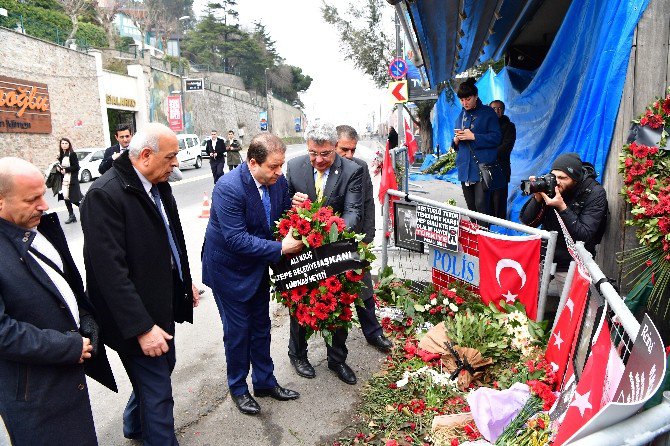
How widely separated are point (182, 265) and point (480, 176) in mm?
4177

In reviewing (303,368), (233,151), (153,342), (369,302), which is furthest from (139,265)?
(233,151)

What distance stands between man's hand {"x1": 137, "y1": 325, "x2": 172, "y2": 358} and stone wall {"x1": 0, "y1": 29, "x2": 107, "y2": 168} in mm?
21768

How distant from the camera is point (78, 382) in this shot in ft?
7.41

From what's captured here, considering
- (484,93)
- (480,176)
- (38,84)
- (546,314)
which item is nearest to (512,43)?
(484,93)

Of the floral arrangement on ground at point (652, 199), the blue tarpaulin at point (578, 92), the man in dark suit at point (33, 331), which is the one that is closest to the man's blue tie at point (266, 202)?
the man in dark suit at point (33, 331)

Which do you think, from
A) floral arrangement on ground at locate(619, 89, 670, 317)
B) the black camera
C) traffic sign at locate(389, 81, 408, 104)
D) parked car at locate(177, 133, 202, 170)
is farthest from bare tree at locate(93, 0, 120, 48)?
floral arrangement on ground at locate(619, 89, 670, 317)

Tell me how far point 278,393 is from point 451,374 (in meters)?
1.29

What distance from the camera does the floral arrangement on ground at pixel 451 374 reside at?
115 inches

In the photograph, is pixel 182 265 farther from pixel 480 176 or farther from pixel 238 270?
pixel 480 176

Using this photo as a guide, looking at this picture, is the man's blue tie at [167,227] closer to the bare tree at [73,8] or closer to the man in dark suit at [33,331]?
the man in dark suit at [33,331]

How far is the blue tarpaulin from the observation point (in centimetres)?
387

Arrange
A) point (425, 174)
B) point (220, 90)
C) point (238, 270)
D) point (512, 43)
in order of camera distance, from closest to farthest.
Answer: point (238, 270) < point (512, 43) < point (425, 174) < point (220, 90)

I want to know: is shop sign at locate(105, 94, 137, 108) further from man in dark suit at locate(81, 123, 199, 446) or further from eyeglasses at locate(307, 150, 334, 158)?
man in dark suit at locate(81, 123, 199, 446)

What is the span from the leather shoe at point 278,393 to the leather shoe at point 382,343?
0.96 metres
